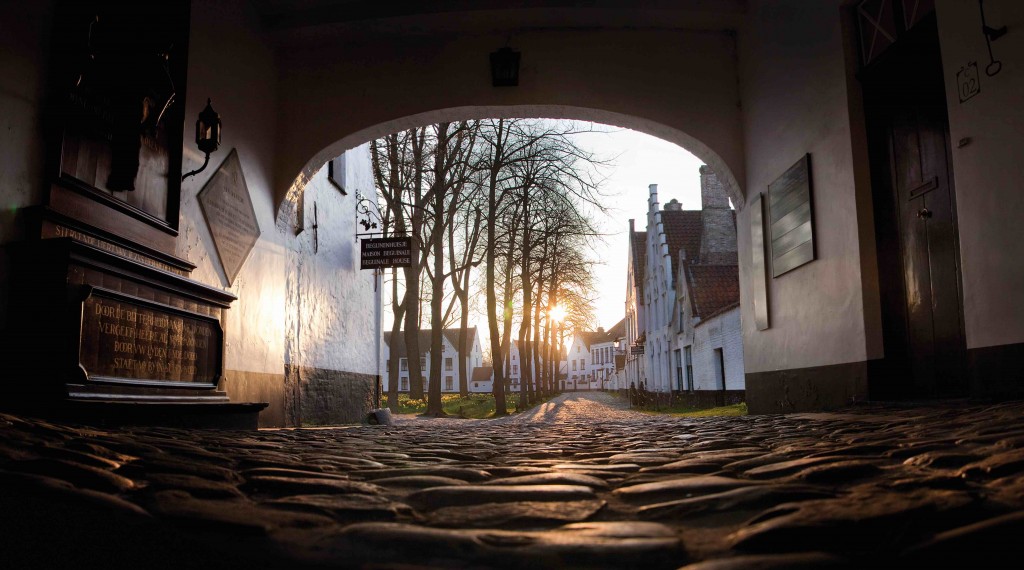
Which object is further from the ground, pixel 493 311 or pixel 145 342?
pixel 493 311

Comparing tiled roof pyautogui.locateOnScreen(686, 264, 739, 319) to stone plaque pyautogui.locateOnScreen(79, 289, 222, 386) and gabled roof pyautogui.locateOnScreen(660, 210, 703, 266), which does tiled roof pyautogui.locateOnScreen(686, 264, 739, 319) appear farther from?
stone plaque pyautogui.locateOnScreen(79, 289, 222, 386)

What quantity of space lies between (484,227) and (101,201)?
1532 centimetres

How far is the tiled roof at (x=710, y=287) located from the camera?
21750mm

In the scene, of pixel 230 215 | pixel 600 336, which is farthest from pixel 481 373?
pixel 230 215

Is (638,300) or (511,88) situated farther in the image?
(638,300)

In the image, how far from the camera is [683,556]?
4.75 feet

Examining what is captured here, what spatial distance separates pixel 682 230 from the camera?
2834cm

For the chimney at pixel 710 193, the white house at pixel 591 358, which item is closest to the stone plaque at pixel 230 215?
the chimney at pixel 710 193

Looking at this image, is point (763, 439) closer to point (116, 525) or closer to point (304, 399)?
point (116, 525)

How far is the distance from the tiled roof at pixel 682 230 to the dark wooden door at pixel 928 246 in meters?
19.8

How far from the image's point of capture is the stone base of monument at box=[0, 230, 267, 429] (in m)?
4.20

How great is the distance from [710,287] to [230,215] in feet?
57.0

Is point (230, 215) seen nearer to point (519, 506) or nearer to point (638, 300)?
point (519, 506)

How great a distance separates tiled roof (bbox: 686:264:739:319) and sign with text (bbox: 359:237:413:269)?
10999mm
